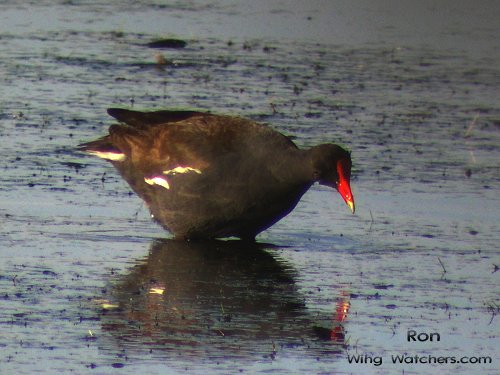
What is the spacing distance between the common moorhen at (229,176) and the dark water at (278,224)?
210mm

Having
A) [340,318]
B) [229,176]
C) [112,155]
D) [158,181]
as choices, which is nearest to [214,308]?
[340,318]

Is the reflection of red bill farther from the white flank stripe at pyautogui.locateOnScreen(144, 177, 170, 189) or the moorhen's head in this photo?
the white flank stripe at pyautogui.locateOnScreen(144, 177, 170, 189)

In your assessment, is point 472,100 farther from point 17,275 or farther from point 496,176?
point 17,275

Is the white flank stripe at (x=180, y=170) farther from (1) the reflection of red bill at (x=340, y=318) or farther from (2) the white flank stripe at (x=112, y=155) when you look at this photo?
(1) the reflection of red bill at (x=340, y=318)

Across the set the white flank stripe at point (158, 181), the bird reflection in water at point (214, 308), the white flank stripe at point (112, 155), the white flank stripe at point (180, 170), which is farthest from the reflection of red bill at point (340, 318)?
the white flank stripe at point (112, 155)

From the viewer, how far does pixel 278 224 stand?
11836 millimetres

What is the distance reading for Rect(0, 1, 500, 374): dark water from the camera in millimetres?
8430

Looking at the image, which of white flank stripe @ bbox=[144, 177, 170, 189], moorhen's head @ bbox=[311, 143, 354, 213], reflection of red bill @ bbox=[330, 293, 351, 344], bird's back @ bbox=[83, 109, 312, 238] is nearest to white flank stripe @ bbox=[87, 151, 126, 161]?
bird's back @ bbox=[83, 109, 312, 238]

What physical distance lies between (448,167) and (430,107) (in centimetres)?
282

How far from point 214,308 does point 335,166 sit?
2217 mm

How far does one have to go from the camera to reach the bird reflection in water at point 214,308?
27.2 ft

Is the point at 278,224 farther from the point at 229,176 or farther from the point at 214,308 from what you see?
the point at 214,308

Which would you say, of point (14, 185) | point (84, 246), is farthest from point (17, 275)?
point (14, 185)

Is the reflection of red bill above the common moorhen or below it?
below
